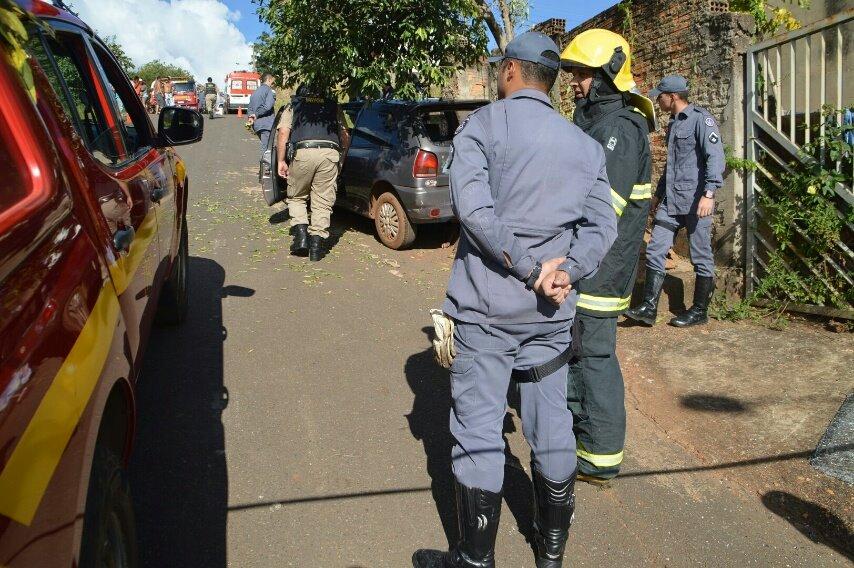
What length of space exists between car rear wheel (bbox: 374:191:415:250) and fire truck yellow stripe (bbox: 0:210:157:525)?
19.3 ft

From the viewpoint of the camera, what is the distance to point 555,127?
2.59 meters

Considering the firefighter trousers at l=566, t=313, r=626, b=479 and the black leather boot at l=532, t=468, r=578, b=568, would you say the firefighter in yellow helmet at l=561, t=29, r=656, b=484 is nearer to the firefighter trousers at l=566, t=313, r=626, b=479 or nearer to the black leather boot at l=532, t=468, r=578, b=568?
the firefighter trousers at l=566, t=313, r=626, b=479

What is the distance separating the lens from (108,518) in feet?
6.29

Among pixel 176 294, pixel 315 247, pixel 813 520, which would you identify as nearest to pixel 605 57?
pixel 813 520

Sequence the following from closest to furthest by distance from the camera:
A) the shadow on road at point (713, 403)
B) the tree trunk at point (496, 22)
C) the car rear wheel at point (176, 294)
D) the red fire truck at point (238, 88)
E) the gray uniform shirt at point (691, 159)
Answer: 1. the shadow on road at point (713, 403)
2. the car rear wheel at point (176, 294)
3. the gray uniform shirt at point (691, 159)
4. the tree trunk at point (496, 22)
5. the red fire truck at point (238, 88)

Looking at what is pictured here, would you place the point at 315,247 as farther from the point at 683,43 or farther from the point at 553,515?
the point at 553,515

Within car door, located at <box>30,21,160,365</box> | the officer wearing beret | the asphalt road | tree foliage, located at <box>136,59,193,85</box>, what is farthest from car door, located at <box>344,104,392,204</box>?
tree foliage, located at <box>136,59,193,85</box>

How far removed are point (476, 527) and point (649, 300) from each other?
11.8 ft

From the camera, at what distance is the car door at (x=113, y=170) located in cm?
261

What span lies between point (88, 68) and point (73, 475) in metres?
2.64

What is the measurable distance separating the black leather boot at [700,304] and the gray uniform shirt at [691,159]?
58 centimetres

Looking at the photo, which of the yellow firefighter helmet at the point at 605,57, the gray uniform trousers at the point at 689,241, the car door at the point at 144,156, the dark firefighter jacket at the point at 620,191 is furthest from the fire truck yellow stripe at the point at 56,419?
the gray uniform trousers at the point at 689,241

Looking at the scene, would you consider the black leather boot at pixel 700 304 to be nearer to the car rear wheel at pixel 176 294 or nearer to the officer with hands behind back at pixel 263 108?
the car rear wheel at pixel 176 294

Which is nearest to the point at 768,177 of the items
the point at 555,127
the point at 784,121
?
the point at 784,121
